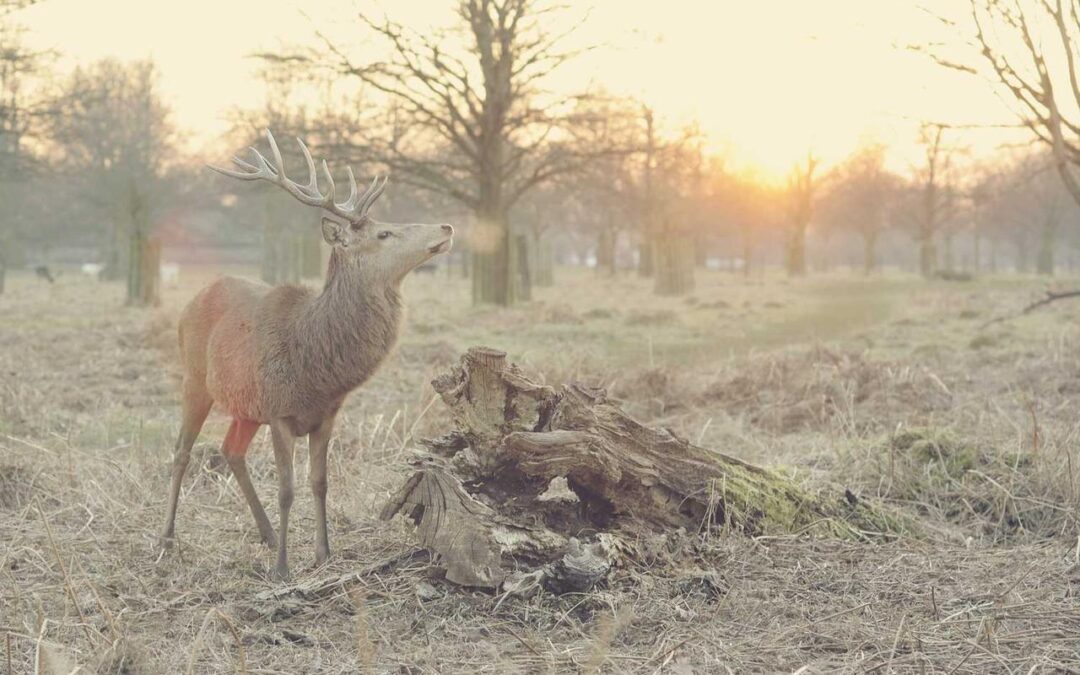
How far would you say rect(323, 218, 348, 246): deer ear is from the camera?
441 centimetres

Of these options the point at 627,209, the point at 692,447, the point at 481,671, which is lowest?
the point at 481,671

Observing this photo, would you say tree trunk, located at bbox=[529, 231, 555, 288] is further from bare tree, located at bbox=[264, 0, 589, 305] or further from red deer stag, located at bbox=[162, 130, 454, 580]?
red deer stag, located at bbox=[162, 130, 454, 580]

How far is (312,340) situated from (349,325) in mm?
169

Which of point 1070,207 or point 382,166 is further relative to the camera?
point 1070,207

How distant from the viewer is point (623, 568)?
392 centimetres

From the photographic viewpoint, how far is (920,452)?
5.41 meters

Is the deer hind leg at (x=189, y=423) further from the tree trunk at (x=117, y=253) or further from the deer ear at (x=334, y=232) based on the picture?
the tree trunk at (x=117, y=253)

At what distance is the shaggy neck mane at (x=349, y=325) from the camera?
13.9 feet

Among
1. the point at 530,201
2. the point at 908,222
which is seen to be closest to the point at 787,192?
the point at 908,222

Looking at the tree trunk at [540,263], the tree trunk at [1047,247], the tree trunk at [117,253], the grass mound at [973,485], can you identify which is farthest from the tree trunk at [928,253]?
the grass mound at [973,485]

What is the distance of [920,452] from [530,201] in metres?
28.4

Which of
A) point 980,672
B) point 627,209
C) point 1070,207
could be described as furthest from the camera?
point 1070,207

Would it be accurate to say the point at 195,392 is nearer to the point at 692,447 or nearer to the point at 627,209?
the point at 692,447

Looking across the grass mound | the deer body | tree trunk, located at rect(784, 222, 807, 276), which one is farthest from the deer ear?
tree trunk, located at rect(784, 222, 807, 276)
